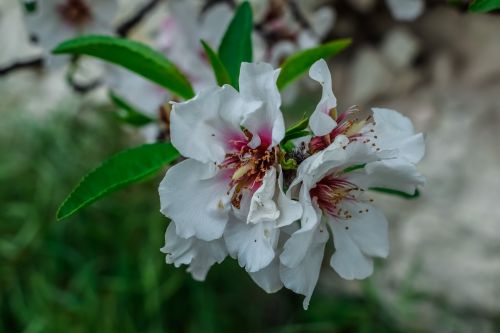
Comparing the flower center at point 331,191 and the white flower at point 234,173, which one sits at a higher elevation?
the white flower at point 234,173

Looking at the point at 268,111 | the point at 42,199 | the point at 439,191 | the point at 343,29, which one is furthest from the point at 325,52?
the point at 343,29

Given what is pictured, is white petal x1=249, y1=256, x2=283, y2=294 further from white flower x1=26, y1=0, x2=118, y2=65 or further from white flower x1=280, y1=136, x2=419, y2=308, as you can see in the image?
white flower x1=26, y1=0, x2=118, y2=65

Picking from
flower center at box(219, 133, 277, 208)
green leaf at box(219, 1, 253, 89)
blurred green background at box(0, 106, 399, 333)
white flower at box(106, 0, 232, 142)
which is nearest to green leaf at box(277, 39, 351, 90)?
green leaf at box(219, 1, 253, 89)

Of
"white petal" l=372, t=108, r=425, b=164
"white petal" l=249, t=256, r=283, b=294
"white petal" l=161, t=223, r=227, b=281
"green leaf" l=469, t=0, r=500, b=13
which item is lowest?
"white petal" l=249, t=256, r=283, b=294

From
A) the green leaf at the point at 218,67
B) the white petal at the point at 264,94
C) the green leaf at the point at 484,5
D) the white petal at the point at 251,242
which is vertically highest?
the white petal at the point at 264,94

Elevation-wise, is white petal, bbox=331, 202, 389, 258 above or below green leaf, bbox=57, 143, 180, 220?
below

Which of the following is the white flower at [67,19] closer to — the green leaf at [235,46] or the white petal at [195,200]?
the green leaf at [235,46]

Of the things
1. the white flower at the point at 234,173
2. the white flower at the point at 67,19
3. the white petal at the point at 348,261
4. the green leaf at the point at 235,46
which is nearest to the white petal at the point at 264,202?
the white flower at the point at 234,173
